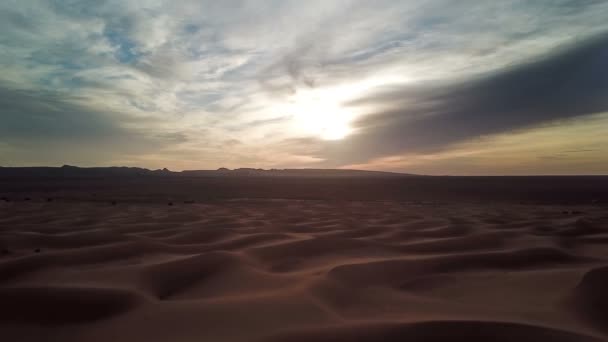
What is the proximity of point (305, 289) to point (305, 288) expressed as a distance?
0.02 m

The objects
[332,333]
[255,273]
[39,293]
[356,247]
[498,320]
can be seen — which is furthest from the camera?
[356,247]

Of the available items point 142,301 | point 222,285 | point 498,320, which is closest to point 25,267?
point 142,301

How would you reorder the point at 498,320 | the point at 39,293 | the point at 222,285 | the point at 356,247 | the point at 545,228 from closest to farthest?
the point at 498,320 → the point at 39,293 → the point at 222,285 → the point at 356,247 → the point at 545,228

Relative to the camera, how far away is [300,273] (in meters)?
2.34

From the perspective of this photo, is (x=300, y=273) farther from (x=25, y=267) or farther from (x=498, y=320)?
(x=25, y=267)

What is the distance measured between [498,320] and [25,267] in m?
3.31

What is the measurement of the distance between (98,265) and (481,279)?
10.3ft

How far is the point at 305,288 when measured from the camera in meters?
1.92

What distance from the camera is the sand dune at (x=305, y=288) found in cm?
142

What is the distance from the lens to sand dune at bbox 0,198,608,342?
1.42 m

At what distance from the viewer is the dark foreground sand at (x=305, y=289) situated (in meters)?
1.42

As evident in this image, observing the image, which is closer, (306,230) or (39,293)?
(39,293)

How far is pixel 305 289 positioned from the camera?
75.1 inches

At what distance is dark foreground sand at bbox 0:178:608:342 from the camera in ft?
4.66
